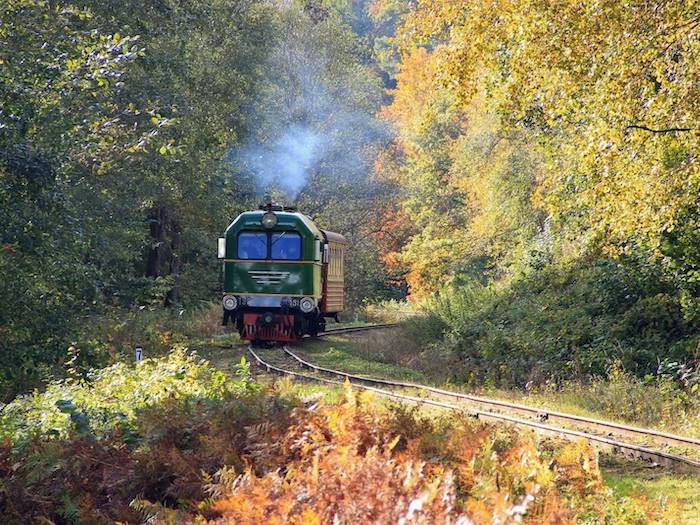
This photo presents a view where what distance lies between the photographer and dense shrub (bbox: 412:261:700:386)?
17859 mm

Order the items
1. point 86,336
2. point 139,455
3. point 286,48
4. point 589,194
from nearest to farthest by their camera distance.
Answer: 1. point 139,455
2. point 86,336
3. point 589,194
4. point 286,48

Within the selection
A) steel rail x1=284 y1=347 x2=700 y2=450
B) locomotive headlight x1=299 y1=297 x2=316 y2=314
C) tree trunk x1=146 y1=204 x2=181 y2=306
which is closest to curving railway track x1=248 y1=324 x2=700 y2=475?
steel rail x1=284 y1=347 x2=700 y2=450

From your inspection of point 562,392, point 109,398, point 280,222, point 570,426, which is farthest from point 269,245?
point 570,426

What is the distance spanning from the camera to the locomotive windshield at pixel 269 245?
82.3 ft

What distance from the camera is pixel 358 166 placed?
44750 millimetres

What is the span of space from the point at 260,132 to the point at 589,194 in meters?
27.3

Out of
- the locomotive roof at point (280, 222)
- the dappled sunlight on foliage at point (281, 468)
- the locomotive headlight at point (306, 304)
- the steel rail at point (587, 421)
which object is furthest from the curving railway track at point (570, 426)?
the locomotive roof at point (280, 222)

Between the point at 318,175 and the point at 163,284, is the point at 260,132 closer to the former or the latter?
the point at 318,175

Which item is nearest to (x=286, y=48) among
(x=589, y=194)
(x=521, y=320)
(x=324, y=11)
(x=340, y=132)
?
(x=340, y=132)

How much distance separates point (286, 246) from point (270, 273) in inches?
29.6

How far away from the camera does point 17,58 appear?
13.1m

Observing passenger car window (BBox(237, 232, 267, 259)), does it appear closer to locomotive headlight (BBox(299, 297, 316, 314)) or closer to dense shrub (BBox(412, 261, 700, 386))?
locomotive headlight (BBox(299, 297, 316, 314))

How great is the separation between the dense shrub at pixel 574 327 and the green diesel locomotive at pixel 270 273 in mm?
3714

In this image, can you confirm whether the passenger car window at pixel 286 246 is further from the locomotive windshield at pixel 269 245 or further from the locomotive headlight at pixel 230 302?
the locomotive headlight at pixel 230 302
